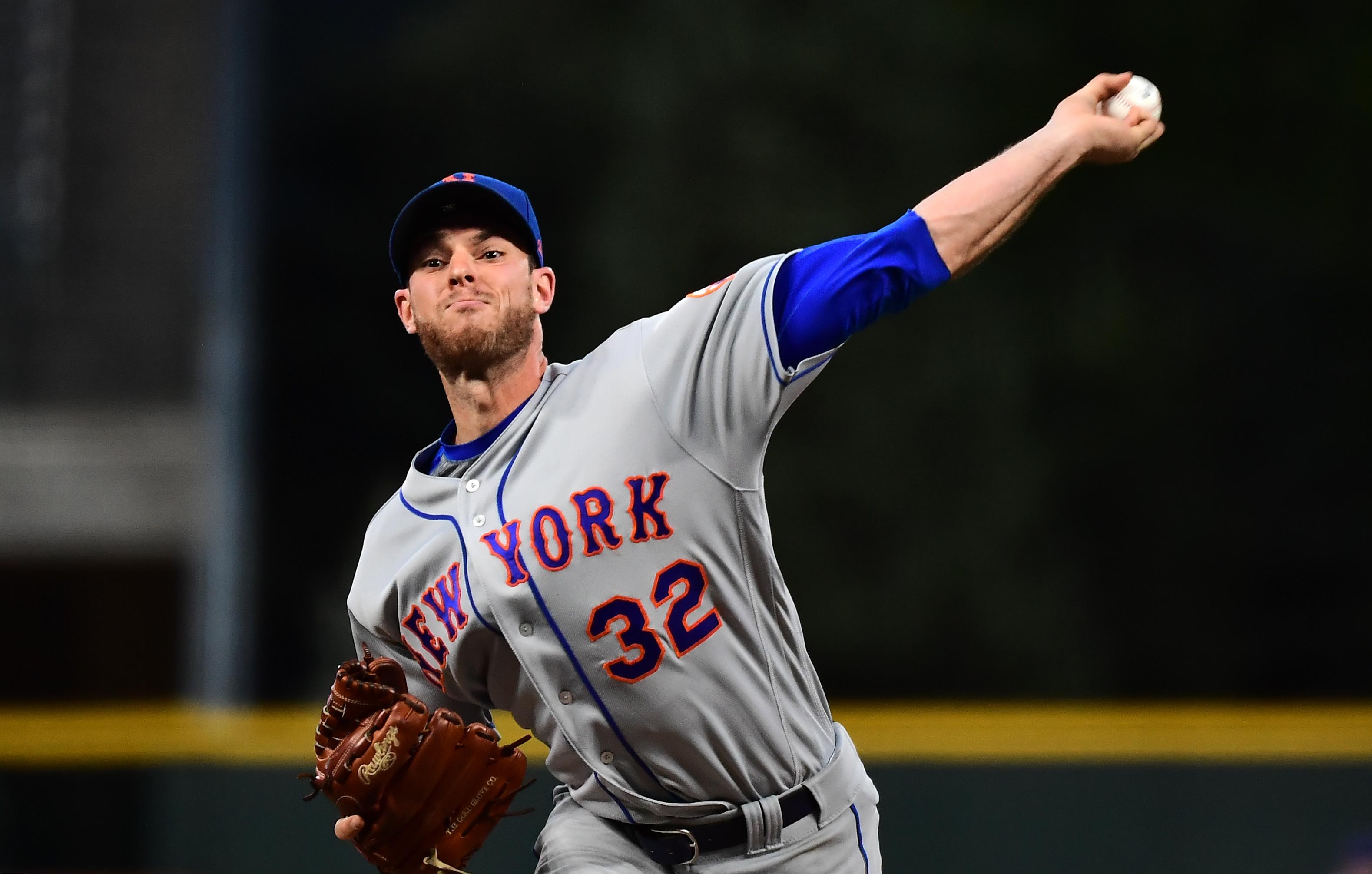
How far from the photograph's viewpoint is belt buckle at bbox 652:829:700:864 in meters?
2.37

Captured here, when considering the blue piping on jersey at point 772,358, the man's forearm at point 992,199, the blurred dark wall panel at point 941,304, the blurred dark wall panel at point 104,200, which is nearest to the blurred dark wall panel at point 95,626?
the blurred dark wall panel at point 104,200

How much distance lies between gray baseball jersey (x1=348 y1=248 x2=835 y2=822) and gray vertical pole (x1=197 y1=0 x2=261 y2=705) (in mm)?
4386

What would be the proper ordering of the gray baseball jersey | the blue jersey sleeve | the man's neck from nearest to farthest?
the blue jersey sleeve
the gray baseball jersey
the man's neck

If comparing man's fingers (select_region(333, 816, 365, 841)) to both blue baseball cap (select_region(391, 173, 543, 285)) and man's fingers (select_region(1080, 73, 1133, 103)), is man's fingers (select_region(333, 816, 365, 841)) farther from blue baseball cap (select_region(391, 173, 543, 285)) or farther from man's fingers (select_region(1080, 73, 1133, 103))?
man's fingers (select_region(1080, 73, 1133, 103))

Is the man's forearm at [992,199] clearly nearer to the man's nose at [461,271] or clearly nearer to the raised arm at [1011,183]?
the raised arm at [1011,183]

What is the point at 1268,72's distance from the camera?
7.75 m

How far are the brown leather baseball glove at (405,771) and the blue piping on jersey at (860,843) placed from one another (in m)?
0.53

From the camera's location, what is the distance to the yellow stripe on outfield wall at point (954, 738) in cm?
514

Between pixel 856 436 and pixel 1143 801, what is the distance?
2670 mm

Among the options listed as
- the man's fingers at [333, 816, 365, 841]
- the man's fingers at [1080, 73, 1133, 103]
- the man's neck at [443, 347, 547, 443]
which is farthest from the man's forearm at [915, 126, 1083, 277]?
the man's fingers at [333, 816, 365, 841]

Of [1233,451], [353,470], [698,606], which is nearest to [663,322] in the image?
[698,606]

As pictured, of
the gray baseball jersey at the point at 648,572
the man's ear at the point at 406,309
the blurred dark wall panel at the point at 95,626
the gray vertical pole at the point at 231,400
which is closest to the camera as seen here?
the gray baseball jersey at the point at 648,572

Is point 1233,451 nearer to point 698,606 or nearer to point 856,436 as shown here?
point 856,436

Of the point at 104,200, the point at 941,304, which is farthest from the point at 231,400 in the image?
the point at 941,304
